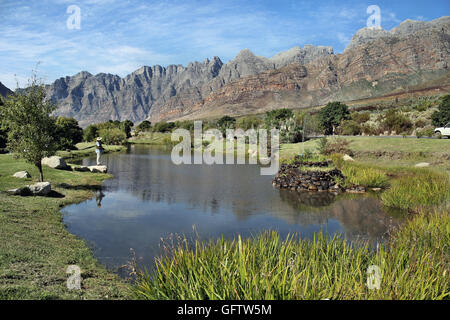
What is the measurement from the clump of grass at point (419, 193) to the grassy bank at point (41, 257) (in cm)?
1437

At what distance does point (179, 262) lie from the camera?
6094mm

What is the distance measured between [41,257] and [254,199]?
1367 cm

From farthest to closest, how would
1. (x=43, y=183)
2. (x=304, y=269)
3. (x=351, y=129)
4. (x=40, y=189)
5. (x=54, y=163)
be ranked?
(x=351, y=129)
(x=54, y=163)
(x=43, y=183)
(x=40, y=189)
(x=304, y=269)

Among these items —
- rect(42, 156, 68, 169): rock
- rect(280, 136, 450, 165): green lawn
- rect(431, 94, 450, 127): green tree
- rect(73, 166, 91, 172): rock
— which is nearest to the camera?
rect(42, 156, 68, 169): rock

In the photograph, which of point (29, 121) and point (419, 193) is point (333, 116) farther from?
point (29, 121)

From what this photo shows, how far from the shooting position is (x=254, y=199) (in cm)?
1977

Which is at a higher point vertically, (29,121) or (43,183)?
(29,121)

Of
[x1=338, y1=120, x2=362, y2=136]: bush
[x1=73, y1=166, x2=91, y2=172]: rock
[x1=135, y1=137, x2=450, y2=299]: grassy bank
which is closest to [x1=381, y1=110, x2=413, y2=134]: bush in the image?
[x1=338, y1=120, x2=362, y2=136]: bush

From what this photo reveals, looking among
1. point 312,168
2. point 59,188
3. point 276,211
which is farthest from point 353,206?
point 59,188

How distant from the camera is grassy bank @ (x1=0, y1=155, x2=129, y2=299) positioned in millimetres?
5918

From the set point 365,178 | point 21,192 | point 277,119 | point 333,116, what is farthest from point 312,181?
point 277,119

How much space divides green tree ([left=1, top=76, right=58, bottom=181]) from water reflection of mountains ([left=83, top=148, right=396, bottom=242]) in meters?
5.87

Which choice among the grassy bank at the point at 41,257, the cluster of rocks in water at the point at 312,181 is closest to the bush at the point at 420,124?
the cluster of rocks in water at the point at 312,181

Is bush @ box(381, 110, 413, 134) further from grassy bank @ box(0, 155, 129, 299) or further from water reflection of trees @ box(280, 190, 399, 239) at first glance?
grassy bank @ box(0, 155, 129, 299)
